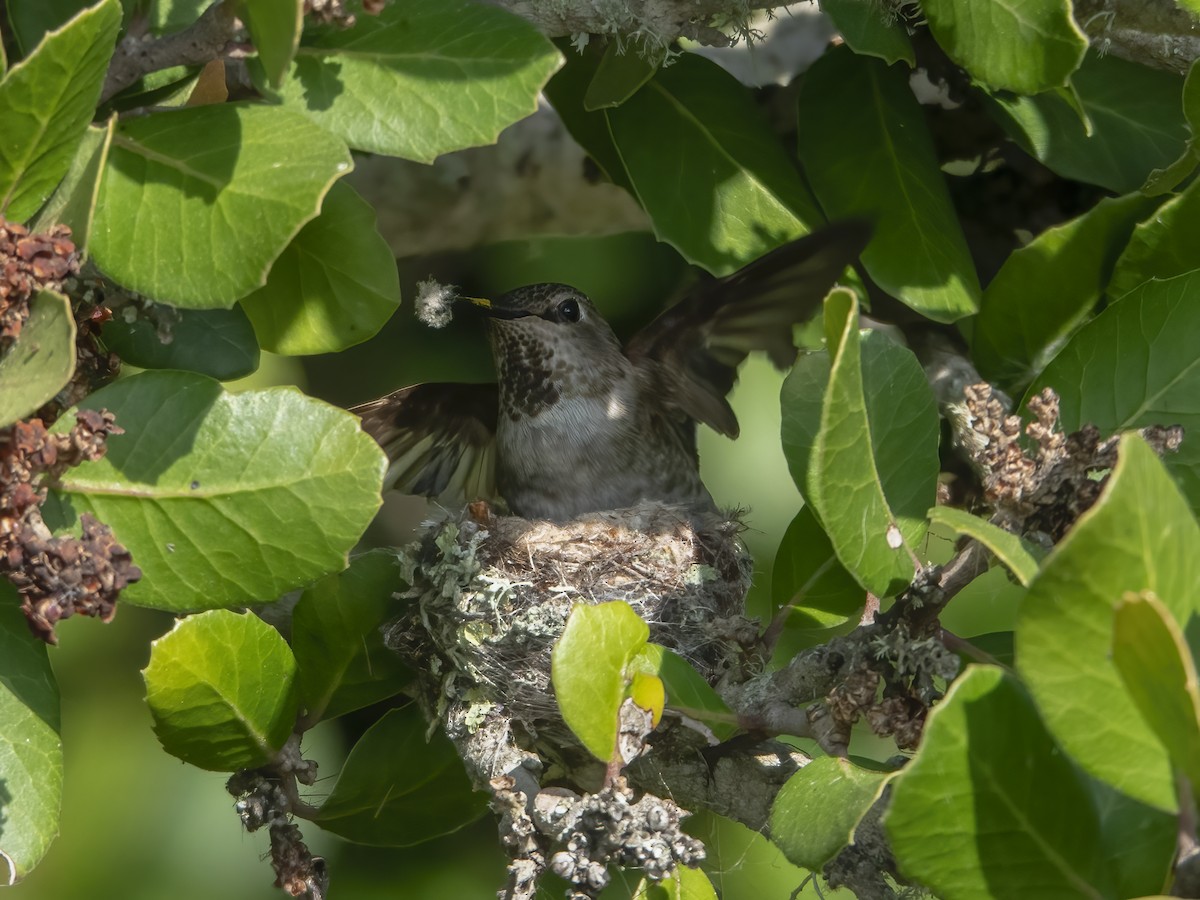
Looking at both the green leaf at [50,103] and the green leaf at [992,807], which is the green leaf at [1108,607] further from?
the green leaf at [50,103]

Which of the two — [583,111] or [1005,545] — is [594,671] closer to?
[1005,545]

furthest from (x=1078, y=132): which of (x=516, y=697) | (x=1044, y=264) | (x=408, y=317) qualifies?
(x=408, y=317)

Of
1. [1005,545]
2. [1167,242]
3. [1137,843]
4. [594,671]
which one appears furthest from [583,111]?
[1137,843]

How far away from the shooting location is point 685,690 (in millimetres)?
1793

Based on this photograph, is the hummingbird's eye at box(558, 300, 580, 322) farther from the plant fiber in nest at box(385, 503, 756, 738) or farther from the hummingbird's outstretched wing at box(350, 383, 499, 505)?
the plant fiber in nest at box(385, 503, 756, 738)

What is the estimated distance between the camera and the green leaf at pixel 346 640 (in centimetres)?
207

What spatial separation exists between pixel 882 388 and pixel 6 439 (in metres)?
1.13

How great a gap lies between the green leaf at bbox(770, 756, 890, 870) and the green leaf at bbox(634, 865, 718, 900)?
0.28 meters

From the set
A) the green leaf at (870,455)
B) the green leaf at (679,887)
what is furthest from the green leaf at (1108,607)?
the green leaf at (679,887)

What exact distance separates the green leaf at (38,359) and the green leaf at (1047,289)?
1.45 metres

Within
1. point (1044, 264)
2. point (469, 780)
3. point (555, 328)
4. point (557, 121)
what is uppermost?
point (1044, 264)

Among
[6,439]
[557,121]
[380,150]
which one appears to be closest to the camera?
[6,439]

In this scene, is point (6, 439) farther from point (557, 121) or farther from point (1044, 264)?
point (557, 121)

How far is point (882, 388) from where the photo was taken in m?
1.74
